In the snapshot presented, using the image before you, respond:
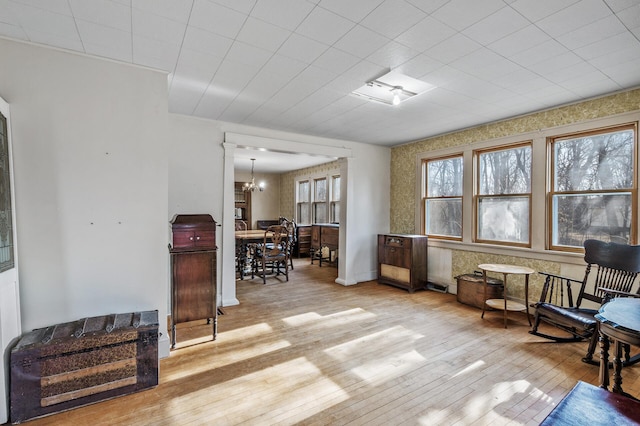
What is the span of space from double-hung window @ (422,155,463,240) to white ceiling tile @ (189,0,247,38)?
4.02 m

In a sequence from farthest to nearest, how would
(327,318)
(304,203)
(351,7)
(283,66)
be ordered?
(304,203) → (327,318) → (283,66) → (351,7)

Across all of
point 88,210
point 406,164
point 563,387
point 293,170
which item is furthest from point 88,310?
point 293,170

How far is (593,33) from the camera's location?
210cm

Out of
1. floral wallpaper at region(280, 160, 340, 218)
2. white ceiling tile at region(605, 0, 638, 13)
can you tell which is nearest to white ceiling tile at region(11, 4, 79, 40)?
white ceiling tile at region(605, 0, 638, 13)

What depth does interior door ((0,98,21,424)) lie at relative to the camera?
1.88 metres

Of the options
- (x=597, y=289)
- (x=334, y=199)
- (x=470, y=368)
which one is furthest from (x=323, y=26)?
(x=334, y=199)

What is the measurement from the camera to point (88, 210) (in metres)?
2.41

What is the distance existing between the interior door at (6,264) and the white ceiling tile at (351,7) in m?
2.27

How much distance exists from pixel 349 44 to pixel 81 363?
298 centimetres

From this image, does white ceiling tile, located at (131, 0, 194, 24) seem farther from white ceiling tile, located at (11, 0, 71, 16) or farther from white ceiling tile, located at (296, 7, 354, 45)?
white ceiling tile, located at (296, 7, 354, 45)

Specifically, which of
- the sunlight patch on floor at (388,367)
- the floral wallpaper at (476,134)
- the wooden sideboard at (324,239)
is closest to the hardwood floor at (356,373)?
the sunlight patch on floor at (388,367)

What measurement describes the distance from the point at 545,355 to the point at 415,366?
1.29 m

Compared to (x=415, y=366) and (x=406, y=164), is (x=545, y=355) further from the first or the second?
(x=406, y=164)

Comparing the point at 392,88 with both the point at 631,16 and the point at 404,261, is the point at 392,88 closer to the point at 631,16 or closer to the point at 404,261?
the point at 631,16
